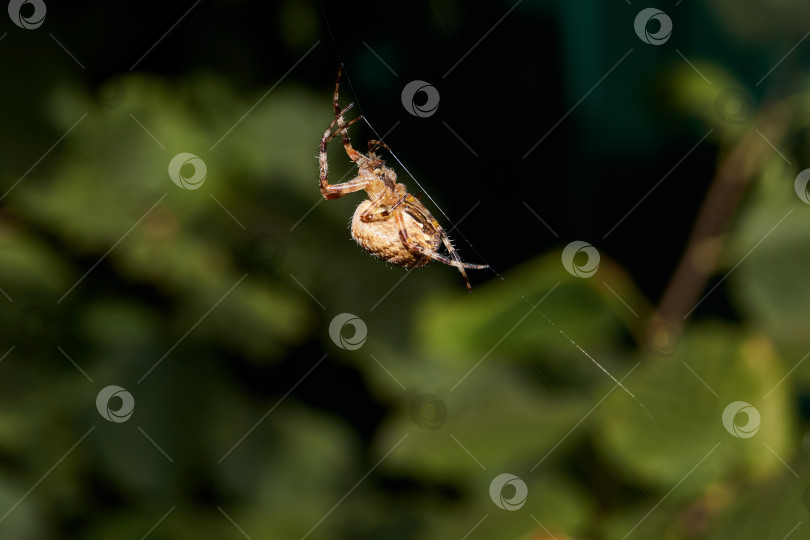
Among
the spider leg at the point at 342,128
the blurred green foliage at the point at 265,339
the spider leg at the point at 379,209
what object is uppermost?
the spider leg at the point at 342,128

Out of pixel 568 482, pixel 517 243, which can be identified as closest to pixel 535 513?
pixel 568 482

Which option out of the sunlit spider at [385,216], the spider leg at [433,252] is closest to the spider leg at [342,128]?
the sunlit spider at [385,216]

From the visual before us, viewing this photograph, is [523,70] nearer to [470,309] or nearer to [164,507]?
[470,309]

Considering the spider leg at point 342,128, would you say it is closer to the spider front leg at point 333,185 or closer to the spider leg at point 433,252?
the spider front leg at point 333,185

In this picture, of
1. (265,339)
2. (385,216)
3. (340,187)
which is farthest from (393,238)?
(265,339)

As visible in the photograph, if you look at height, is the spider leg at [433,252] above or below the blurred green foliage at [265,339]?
above

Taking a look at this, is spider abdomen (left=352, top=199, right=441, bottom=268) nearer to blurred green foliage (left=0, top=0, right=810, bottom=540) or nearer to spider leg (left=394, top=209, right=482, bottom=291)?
spider leg (left=394, top=209, right=482, bottom=291)

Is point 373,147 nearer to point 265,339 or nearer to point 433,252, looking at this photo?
point 433,252

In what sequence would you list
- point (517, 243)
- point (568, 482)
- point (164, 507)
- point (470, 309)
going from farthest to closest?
point (517, 243), point (164, 507), point (568, 482), point (470, 309)
